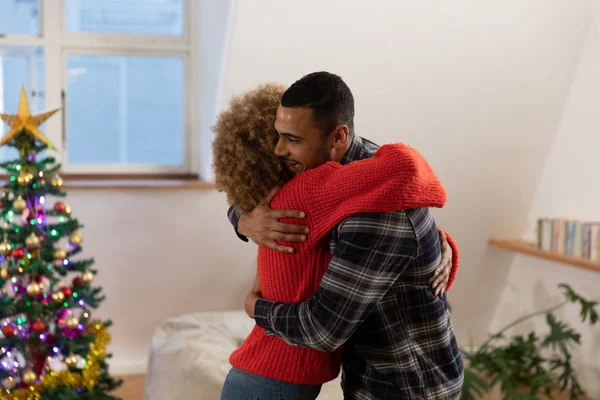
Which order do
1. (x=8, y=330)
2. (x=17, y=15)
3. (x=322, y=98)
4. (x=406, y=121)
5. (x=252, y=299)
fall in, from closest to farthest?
(x=322, y=98) < (x=252, y=299) < (x=8, y=330) < (x=406, y=121) < (x=17, y=15)

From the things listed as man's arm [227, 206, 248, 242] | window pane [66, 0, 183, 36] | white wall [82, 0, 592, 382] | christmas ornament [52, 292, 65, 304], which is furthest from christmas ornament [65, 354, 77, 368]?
window pane [66, 0, 183, 36]

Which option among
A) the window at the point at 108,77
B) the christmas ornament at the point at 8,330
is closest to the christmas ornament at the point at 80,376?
the christmas ornament at the point at 8,330

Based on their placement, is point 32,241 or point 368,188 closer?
point 368,188

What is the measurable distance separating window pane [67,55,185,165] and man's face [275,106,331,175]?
2.75 metres

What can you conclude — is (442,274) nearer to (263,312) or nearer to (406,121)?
(263,312)

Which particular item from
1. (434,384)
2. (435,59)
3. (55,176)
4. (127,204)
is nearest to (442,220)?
(435,59)

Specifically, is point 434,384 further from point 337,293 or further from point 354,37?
point 354,37

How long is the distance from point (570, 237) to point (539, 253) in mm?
232

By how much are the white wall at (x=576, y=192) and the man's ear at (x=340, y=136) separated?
234cm

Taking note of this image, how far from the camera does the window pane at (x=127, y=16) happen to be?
12.5ft

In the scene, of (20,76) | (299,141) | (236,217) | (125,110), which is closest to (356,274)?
(299,141)

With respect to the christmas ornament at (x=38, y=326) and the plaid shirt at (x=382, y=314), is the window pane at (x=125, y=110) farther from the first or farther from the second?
the plaid shirt at (x=382, y=314)

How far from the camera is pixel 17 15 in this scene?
3766 mm

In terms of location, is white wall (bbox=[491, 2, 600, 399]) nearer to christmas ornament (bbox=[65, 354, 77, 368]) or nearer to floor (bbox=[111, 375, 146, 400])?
floor (bbox=[111, 375, 146, 400])
